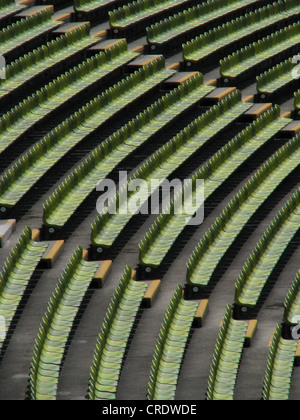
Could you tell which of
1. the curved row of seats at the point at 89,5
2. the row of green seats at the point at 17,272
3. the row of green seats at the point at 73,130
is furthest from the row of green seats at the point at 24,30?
the row of green seats at the point at 17,272

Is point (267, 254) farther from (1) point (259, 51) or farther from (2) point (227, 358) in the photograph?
(1) point (259, 51)

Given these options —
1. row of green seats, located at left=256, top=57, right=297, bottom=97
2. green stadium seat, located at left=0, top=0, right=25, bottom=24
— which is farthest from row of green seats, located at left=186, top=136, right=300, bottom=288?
Result: green stadium seat, located at left=0, top=0, right=25, bottom=24

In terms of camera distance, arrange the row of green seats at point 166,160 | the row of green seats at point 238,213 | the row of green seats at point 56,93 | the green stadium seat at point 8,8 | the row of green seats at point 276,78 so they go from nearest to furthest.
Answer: the row of green seats at point 238,213 → the row of green seats at point 166,160 → the row of green seats at point 56,93 → the green stadium seat at point 8,8 → the row of green seats at point 276,78

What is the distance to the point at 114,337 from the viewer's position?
243 inches

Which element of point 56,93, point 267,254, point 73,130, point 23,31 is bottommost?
point 267,254

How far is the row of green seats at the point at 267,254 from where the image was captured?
22.1ft

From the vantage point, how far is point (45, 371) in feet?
18.6

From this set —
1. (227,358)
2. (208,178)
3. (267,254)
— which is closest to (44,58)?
(208,178)

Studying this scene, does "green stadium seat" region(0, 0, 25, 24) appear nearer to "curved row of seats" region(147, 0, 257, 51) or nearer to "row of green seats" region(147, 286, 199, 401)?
"curved row of seats" region(147, 0, 257, 51)

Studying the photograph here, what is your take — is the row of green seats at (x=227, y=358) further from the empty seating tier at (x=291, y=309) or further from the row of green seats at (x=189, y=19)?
the row of green seats at (x=189, y=19)

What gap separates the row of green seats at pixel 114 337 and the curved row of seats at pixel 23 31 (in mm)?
3389

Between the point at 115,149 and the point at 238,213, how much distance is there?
1374mm

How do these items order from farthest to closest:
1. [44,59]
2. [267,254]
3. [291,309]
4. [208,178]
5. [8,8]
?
[8,8], [44,59], [208,178], [267,254], [291,309]

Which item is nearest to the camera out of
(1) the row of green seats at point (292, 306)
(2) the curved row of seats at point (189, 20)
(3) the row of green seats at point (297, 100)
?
(1) the row of green seats at point (292, 306)
